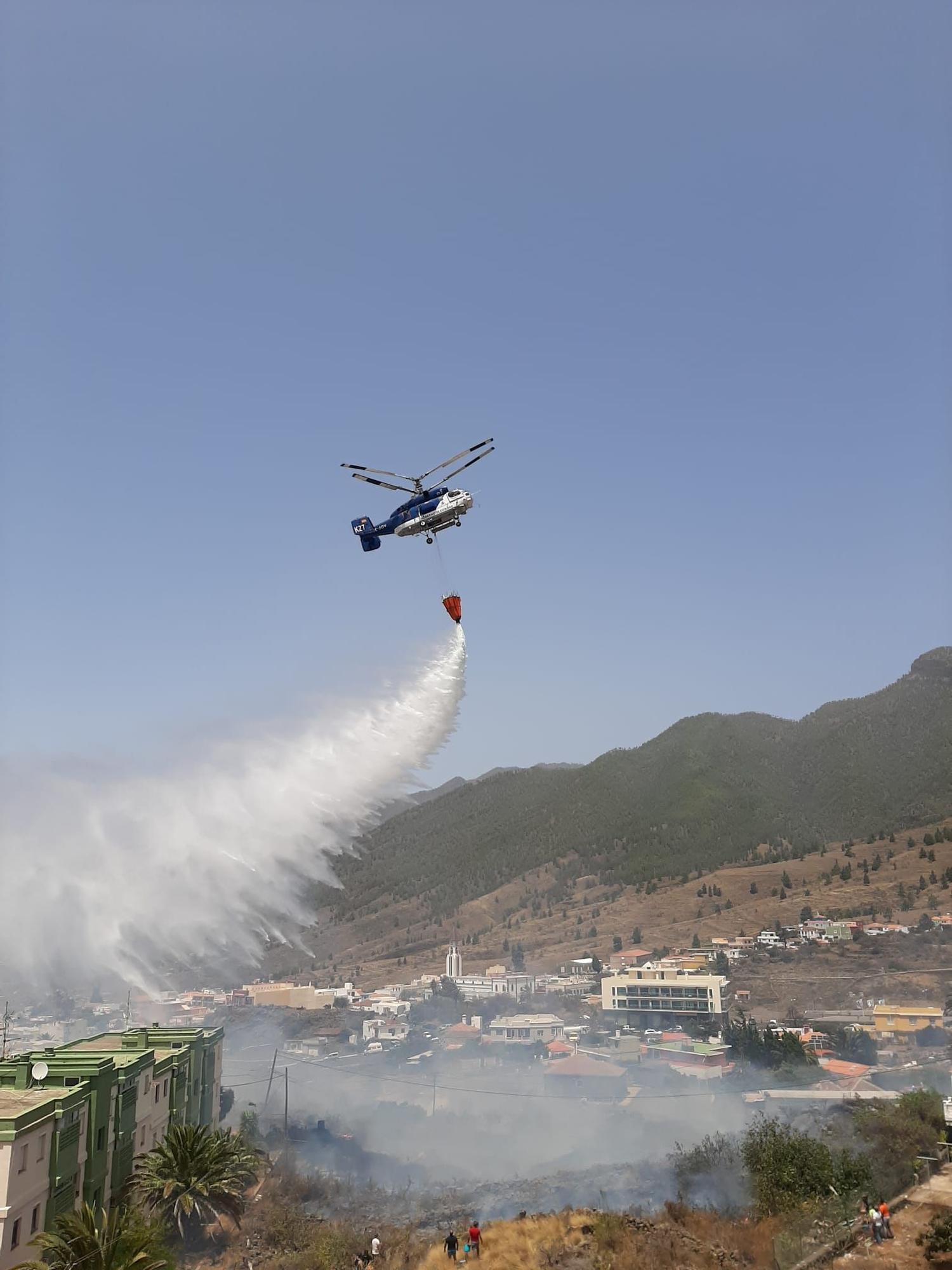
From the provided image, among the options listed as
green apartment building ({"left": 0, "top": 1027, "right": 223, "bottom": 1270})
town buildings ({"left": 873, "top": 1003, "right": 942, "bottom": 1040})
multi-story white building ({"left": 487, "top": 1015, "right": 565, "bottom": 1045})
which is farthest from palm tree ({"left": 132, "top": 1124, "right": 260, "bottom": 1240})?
town buildings ({"left": 873, "top": 1003, "right": 942, "bottom": 1040})

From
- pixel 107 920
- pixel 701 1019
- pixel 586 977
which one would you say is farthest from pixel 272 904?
pixel 586 977

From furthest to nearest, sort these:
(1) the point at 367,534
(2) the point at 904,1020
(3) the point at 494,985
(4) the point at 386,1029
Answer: (3) the point at 494,985 → (4) the point at 386,1029 → (2) the point at 904,1020 → (1) the point at 367,534

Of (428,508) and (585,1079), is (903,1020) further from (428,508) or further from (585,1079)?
(428,508)

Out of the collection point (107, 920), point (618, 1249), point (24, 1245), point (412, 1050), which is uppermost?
point (107, 920)

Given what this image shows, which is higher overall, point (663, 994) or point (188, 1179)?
point (188, 1179)

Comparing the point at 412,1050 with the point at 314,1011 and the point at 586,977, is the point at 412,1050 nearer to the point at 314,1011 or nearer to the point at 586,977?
the point at 314,1011

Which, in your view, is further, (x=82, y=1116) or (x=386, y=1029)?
(x=386, y=1029)

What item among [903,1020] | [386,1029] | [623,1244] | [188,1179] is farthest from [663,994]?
[188,1179]

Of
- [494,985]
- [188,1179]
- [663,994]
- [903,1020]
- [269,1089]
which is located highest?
[188,1179]
